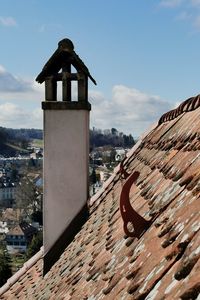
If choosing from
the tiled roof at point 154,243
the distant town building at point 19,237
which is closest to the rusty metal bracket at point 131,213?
the tiled roof at point 154,243

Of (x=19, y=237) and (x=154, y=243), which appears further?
(x=19, y=237)

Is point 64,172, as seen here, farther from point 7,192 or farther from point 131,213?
point 7,192

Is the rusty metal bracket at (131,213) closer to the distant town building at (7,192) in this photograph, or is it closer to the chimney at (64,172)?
the chimney at (64,172)

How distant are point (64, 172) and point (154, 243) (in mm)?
4558

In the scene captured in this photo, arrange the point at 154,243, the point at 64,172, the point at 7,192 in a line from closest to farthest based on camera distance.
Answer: the point at 154,243 < the point at 64,172 < the point at 7,192

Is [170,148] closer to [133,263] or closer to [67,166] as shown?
[133,263]

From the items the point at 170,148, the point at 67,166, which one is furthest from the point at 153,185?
the point at 67,166

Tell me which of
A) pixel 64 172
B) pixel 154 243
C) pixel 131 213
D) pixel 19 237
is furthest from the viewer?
pixel 19 237

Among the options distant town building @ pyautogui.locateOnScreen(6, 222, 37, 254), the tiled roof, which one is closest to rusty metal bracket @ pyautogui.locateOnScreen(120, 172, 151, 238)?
the tiled roof

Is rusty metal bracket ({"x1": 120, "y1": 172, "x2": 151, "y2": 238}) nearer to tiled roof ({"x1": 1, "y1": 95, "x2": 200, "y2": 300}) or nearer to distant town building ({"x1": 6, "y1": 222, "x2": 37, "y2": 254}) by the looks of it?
tiled roof ({"x1": 1, "y1": 95, "x2": 200, "y2": 300})

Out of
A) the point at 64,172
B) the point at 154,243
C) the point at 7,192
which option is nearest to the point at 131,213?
the point at 154,243

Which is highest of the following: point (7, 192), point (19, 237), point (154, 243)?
point (154, 243)

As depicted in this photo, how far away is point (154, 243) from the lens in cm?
306

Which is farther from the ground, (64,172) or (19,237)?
(64,172)
